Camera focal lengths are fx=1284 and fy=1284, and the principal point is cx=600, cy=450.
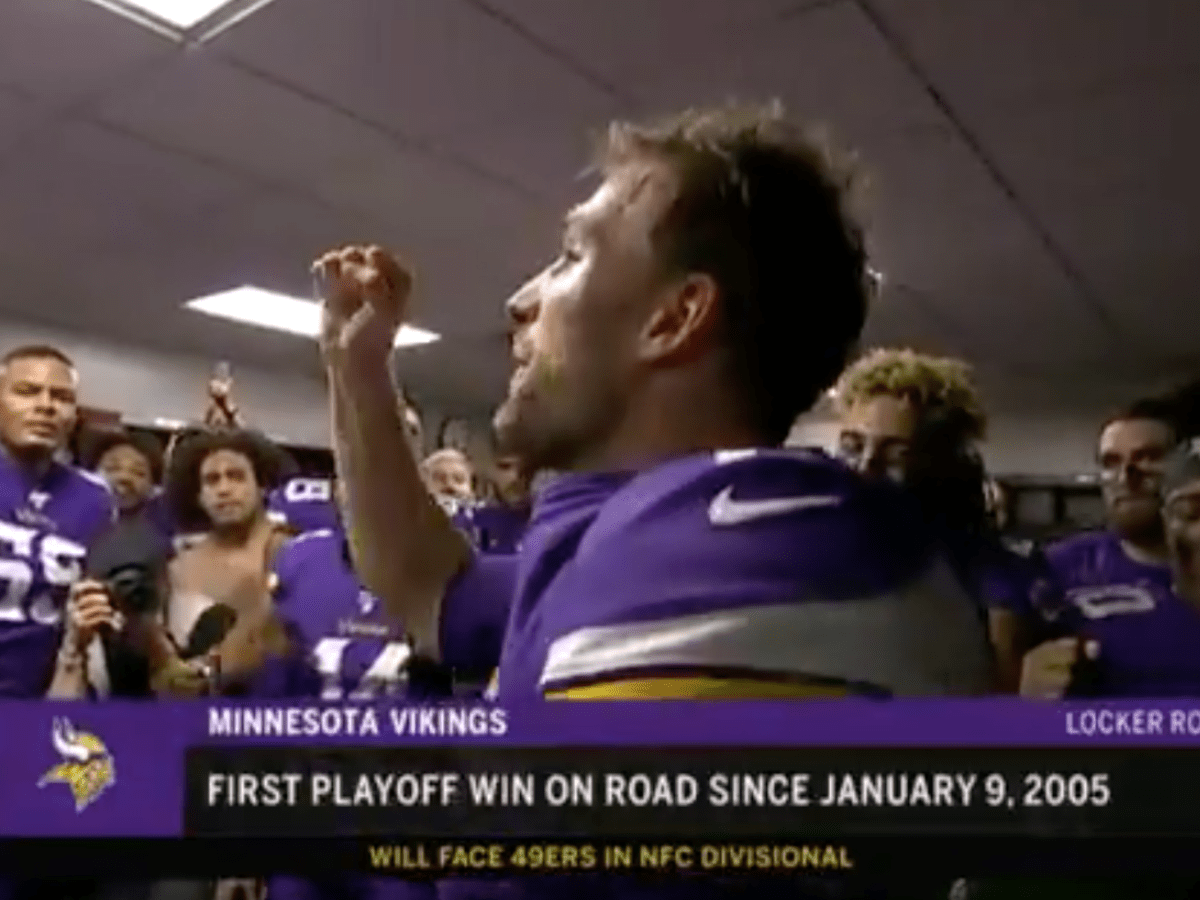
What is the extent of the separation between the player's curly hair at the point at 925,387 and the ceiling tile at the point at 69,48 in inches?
→ 49.7

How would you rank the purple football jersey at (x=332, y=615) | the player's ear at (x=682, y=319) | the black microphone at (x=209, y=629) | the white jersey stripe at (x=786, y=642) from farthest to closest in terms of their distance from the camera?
the purple football jersey at (x=332, y=615) < the black microphone at (x=209, y=629) < the player's ear at (x=682, y=319) < the white jersey stripe at (x=786, y=642)

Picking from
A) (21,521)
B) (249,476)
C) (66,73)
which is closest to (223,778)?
(249,476)

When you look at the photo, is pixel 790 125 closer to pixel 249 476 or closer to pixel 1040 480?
pixel 1040 480

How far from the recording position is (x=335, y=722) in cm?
62

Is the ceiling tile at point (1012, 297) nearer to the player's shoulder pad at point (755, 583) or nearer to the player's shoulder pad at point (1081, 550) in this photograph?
the player's shoulder pad at point (1081, 550)

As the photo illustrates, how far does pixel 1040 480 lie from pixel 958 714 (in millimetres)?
636

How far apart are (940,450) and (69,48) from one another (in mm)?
1450

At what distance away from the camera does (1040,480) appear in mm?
1119

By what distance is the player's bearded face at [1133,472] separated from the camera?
886 millimetres

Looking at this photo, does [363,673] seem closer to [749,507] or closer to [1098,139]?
[749,507]

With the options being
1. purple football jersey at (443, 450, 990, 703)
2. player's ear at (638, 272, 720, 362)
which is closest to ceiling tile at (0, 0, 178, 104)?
player's ear at (638, 272, 720, 362)

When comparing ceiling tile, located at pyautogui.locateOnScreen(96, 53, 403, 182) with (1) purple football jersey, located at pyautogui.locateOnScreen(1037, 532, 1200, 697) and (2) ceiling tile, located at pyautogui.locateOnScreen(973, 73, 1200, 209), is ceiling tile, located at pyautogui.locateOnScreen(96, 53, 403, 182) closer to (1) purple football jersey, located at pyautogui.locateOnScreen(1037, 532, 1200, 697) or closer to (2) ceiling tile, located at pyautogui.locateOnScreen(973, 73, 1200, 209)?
(2) ceiling tile, located at pyautogui.locateOnScreen(973, 73, 1200, 209)

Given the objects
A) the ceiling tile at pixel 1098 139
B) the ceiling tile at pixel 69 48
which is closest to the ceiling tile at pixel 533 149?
the ceiling tile at pixel 69 48

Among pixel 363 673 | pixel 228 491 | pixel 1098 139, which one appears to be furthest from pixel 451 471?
pixel 1098 139
